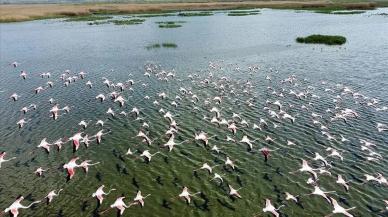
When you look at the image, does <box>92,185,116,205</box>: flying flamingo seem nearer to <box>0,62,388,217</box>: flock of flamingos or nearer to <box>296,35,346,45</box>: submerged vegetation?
<box>0,62,388,217</box>: flock of flamingos

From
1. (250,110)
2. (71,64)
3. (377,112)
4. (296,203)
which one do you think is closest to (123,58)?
(71,64)

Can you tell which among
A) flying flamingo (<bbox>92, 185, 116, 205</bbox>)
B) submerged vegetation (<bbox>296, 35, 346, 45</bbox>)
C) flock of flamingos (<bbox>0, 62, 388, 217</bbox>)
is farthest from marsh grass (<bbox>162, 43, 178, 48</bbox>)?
flying flamingo (<bbox>92, 185, 116, 205</bbox>)

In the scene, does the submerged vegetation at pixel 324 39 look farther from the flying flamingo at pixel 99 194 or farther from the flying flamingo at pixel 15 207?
the flying flamingo at pixel 15 207

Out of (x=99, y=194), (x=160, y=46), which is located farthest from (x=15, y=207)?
(x=160, y=46)

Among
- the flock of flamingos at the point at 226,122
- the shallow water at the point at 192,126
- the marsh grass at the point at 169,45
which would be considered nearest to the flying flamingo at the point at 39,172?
the flock of flamingos at the point at 226,122

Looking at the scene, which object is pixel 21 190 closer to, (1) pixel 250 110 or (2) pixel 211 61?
(1) pixel 250 110

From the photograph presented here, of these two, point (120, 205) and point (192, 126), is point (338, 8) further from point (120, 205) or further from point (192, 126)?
point (120, 205)

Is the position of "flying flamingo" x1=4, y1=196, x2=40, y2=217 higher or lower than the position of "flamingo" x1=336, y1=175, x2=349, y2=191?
lower
